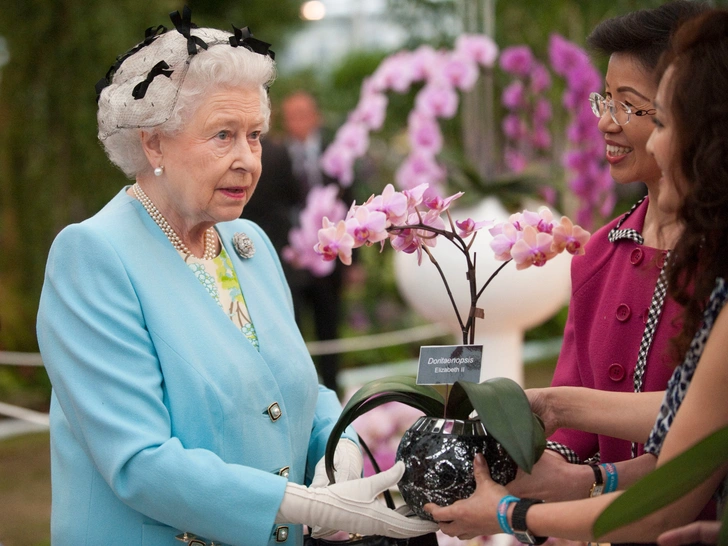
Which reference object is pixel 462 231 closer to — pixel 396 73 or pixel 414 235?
pixel 414 235

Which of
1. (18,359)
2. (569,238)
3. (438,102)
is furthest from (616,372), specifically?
(18,359)

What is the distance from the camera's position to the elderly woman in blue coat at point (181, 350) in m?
1.48

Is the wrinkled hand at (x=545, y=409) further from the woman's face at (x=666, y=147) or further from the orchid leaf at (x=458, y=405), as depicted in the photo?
the woman's face at (x=666, y=147)

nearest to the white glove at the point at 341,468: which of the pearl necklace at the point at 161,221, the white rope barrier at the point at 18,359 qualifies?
the pearl necklace at the point at 161,221

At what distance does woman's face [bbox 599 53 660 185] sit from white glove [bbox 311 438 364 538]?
0.75 meters

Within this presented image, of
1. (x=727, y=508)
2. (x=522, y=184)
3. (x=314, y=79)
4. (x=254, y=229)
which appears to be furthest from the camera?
(x=314, y=79)

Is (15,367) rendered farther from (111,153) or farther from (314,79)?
(314,79)

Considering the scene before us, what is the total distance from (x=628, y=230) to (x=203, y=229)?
0.84 meters

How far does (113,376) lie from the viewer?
1478mm

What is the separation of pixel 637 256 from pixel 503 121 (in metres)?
2.13

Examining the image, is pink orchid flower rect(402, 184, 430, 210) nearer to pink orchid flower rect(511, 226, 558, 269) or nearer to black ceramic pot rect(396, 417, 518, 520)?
pink orchid flower rect(511, 226, 558, 269)

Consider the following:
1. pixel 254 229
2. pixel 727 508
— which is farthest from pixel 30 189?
pixel 727 508

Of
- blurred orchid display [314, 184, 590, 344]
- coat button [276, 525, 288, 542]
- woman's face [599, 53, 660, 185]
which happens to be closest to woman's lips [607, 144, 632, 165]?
woman's face [599, 53, 660, 185]

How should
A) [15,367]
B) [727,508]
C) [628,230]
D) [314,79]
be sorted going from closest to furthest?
[727,508] < [628,230] < [15,367] < [314,79]
